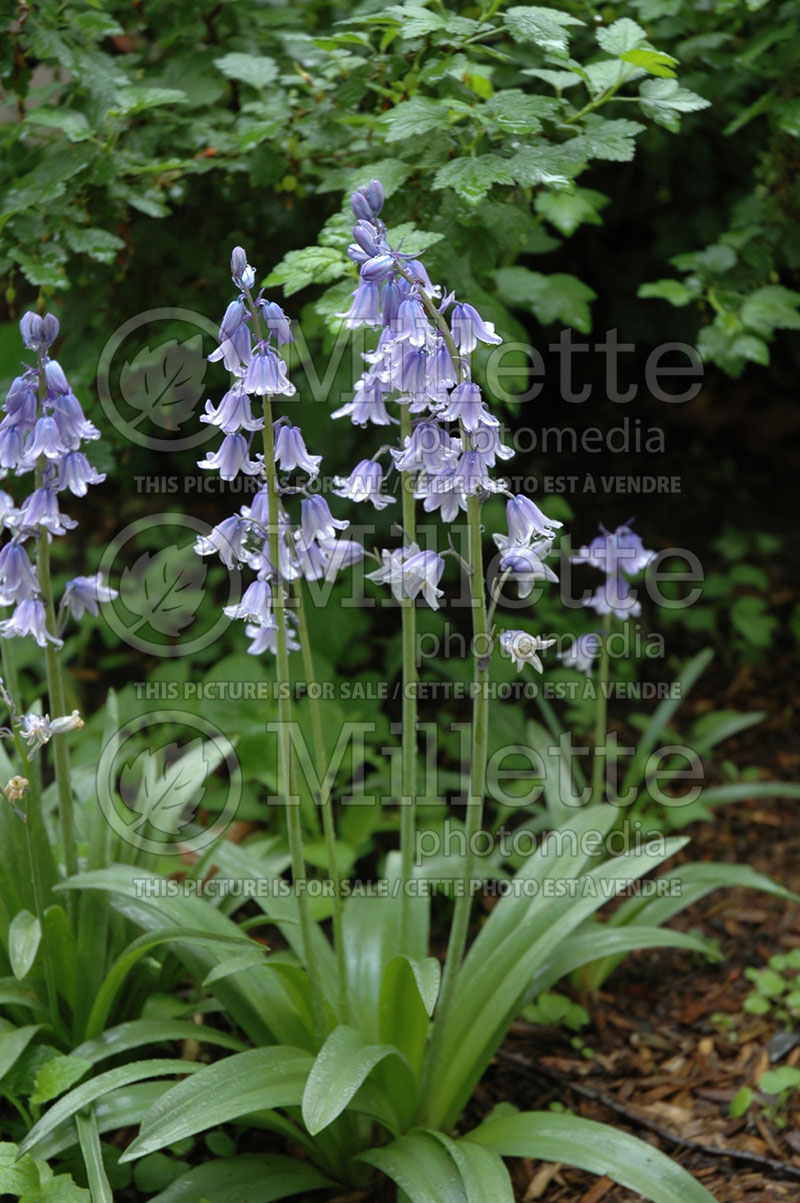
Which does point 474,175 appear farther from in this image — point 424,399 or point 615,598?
point 615,598

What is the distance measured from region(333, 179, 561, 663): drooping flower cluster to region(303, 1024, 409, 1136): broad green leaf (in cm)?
99

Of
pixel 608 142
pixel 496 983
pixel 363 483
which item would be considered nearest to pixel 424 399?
pixel 363 483

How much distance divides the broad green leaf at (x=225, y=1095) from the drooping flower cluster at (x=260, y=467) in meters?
0.92

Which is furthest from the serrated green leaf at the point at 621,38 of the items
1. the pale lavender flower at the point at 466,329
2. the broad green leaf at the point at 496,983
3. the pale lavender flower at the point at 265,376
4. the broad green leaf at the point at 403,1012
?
the broad green leaf at the point at 403,1012

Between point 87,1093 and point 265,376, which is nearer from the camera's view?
point 265,376

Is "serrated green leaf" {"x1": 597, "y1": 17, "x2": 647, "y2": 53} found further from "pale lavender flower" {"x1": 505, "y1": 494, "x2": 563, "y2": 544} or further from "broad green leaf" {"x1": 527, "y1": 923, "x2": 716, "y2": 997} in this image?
"broad green leaf" {"x1": 527, "y1": 923, "x2": 716, "y2": 997}

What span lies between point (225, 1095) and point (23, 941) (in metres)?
0.62

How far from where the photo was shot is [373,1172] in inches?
106

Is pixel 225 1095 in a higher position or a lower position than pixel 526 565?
lower

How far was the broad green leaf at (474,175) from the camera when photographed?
241 cm

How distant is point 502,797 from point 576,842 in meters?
0.71

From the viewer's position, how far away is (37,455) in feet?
7.92

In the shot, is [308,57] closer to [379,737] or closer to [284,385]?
[284,385]

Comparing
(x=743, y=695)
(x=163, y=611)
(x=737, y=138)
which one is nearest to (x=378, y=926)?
(x=163, y=611)
